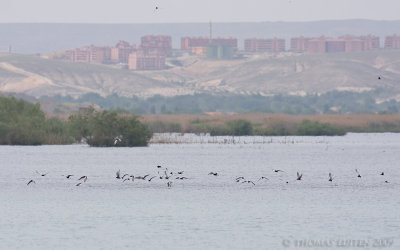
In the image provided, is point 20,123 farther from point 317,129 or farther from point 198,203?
point 317,129

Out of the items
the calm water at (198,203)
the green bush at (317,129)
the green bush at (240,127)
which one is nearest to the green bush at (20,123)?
the calm water at (198,203)

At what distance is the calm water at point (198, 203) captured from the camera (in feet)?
109

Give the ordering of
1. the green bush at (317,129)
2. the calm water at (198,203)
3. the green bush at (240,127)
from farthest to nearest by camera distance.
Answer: the green bush at (317,129), the green bush at (240,127), the calm water at (198,203)

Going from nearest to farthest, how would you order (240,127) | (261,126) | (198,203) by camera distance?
(198,203)
(240,127)
(261,126)

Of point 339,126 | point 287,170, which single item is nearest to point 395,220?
point 287,170

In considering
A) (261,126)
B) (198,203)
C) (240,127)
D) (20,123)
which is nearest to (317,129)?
(261,126)

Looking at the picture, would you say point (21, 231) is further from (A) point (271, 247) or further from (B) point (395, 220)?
(B) point (395, 220)

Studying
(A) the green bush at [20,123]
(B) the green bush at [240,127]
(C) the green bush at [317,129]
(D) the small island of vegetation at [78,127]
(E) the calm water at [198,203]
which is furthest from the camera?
(C) the green bush at [317,129]

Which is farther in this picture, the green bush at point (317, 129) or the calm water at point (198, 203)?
the green bush at point (317, 129)

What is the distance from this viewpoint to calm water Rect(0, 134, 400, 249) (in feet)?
109

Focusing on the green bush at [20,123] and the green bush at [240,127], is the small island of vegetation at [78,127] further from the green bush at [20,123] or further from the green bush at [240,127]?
the green bush at [240,127]

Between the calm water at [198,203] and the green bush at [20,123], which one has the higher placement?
the green bush at [20,123]

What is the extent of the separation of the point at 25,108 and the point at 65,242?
2045 inches

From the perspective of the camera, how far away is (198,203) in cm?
4341
